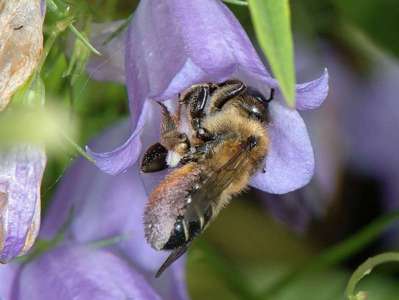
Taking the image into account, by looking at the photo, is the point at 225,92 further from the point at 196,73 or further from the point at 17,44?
the point at 17,44

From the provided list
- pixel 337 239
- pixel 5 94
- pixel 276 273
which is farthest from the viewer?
pixel 337 239

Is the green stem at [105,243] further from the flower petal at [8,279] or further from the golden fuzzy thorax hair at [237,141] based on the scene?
the golden fuzzy thorax hair at [237,141]

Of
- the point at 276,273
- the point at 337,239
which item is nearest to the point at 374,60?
the point at 337,239

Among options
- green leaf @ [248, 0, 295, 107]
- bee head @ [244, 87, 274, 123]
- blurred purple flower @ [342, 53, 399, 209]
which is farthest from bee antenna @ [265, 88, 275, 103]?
blurred purple flower @ [342, 53, 399, 209]

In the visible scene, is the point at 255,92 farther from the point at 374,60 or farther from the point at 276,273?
the point at 374,60

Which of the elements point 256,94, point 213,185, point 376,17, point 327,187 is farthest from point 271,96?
point 327,187

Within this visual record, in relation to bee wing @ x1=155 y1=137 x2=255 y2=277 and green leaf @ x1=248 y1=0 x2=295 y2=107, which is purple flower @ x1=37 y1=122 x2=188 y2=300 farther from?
green leaf @ x1=248 y1=0 x2=295 y2=107
